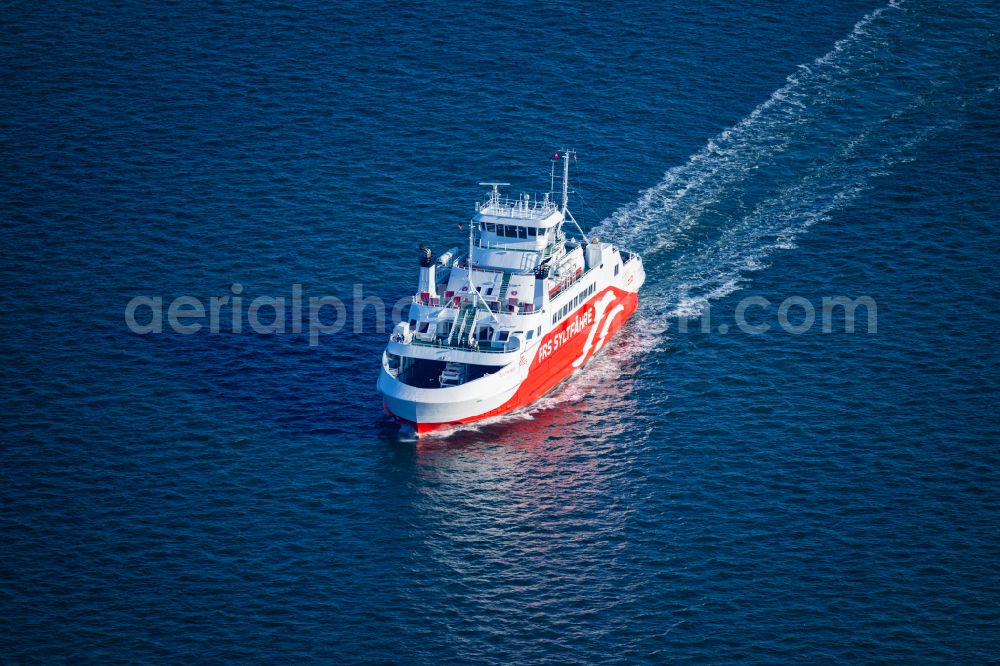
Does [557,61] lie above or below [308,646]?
above

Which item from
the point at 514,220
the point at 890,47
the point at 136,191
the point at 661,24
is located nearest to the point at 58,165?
the point at 136,191

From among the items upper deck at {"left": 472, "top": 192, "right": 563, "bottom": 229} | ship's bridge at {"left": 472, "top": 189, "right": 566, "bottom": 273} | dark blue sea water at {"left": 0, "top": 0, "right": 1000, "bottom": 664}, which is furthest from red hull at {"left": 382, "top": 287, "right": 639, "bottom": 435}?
upper deck at {"left": 472, "top": 192, "right": 563, "bottom": 229}

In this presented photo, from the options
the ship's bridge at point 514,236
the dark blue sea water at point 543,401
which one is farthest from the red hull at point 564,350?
the ship's bridge at point 514,236

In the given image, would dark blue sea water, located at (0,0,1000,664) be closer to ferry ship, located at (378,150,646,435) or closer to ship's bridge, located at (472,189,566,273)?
ferry ship, located at (378,150,646,435)

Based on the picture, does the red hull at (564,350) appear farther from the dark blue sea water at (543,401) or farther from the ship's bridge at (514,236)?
the ship's bridge at (514,236)

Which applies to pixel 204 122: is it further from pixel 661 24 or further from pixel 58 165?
pixel 661 24

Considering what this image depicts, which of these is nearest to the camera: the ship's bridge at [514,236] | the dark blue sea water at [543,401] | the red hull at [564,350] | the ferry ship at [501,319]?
the dark blue sea water at [543,401]
